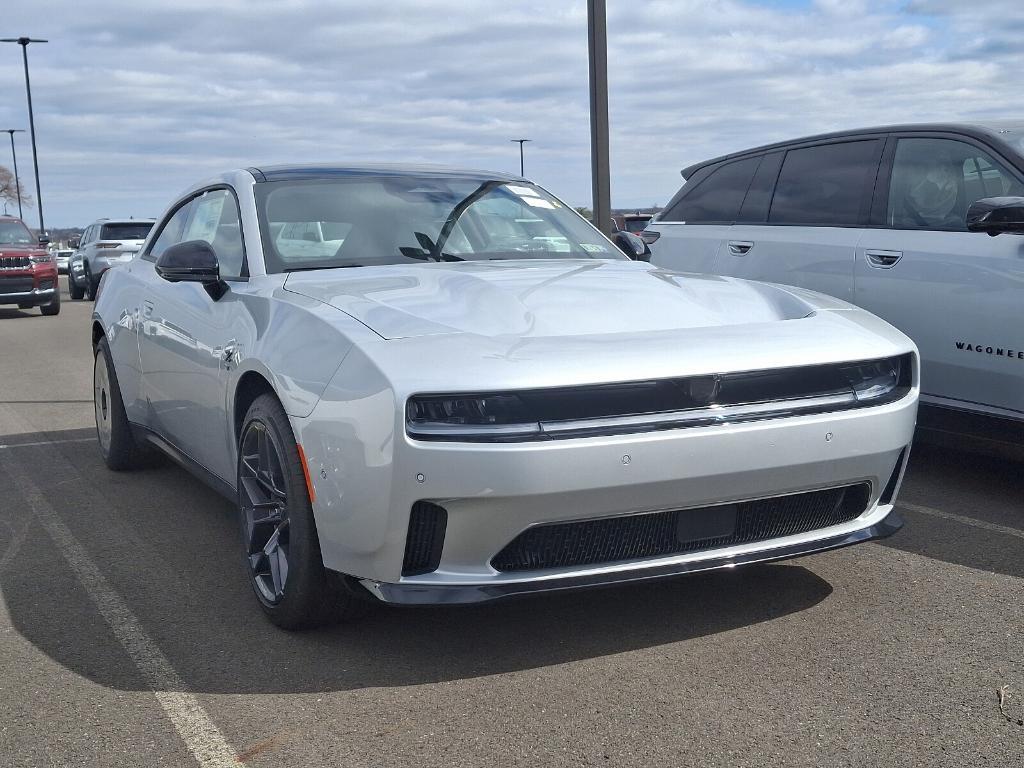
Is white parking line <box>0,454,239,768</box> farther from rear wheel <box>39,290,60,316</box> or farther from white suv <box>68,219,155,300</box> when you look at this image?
white suv <box>68,219,155,300</box>

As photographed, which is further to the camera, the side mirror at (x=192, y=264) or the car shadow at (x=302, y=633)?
the side mirror at (x=192, y=264)

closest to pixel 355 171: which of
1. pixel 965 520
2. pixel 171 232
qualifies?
pixel 171 232

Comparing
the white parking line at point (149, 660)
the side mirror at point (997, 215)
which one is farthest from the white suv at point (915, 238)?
the white parking line at point (149, 660)

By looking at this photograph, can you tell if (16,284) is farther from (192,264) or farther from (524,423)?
(524,423)

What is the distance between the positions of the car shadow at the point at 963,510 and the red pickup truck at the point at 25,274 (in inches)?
700

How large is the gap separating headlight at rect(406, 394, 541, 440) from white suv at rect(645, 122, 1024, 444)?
2.76 metres

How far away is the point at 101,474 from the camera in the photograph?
6.32m

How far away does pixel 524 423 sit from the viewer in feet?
10.5

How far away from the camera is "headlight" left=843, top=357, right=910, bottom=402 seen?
3693 millimetres

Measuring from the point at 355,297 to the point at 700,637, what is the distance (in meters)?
1.50

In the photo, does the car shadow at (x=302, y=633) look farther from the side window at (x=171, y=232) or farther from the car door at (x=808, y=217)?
the car door at (x=808, y=217)

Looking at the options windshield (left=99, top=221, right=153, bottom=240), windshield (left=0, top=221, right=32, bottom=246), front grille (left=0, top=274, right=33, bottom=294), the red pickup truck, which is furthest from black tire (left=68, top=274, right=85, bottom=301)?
front grille (left=0, top=274, right=33, bottom=294)

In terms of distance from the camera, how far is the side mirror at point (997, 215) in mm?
4922

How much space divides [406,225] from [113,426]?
2.27 meters
